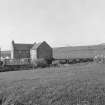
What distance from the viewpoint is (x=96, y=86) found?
9.62 metres

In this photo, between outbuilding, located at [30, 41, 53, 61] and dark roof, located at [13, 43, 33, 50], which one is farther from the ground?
dark roof, located at [13, 43, 33, 50]

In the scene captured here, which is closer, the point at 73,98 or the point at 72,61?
the point at 73,98

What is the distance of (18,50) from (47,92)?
5984 cm

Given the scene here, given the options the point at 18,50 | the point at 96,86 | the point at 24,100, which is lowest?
the point at 24,100

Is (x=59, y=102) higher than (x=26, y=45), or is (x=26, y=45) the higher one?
(x=26, y=45)

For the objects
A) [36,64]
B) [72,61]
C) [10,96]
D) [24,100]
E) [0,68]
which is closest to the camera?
[24,100]

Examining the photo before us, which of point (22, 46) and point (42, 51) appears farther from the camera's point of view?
point (22, 46)

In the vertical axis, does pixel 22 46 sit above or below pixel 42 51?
above

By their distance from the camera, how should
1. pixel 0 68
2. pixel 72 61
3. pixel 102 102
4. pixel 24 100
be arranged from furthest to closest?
pixel 72 61 < pixel 0 68 < pixel 24 100 < pixel 102 102

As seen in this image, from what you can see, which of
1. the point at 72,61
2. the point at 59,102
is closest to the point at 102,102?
the point at 59,102

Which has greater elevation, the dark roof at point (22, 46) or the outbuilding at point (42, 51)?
the dark roof at point (22, 46)

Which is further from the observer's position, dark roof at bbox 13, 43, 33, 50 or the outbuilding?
dark roof at bbox 13, 43, 33, 50

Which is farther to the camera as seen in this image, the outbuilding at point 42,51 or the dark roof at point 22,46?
the dark roof at point 22,46

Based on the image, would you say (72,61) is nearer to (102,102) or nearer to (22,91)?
(22,91)
